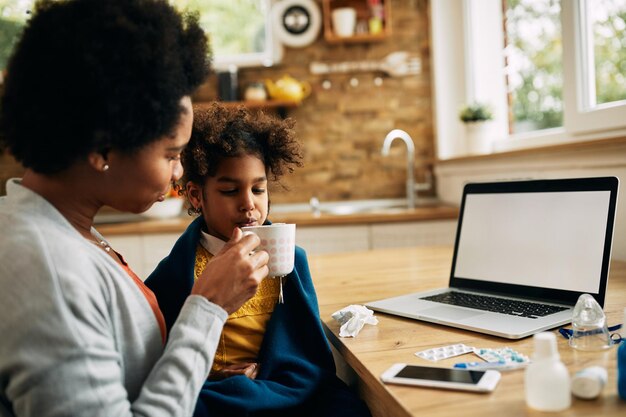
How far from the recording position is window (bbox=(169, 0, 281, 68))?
3822 mm

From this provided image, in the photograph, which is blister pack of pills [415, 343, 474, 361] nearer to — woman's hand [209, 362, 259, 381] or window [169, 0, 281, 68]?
woman's hand [209, 362, 259, 381]

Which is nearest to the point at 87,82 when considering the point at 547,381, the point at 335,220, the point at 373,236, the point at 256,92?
the point at 547,381

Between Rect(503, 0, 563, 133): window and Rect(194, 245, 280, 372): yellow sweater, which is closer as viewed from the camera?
Rect(194, 245, 280, 372): yellow sweater

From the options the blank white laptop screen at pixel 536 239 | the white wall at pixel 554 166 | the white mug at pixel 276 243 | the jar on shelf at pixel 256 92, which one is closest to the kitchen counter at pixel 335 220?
the white wall at pixel 554 166

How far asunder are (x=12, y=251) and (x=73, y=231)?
89 mm

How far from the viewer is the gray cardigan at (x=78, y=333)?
0.69 m

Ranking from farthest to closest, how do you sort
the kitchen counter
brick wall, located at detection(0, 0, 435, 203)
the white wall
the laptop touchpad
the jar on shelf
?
brick wall, located at detection(0, 0, 435, 203) → the jar on shelf → the kitchen counter → the white wall → the laptop touchpad

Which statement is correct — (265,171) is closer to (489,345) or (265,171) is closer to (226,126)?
(226,126)

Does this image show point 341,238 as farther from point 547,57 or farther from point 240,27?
point 240,27

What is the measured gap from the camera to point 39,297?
71cm

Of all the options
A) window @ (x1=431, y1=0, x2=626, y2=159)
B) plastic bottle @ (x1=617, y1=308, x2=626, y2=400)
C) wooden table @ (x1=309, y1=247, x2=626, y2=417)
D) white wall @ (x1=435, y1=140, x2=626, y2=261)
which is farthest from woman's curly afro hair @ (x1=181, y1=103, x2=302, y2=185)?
window @ (x1=431, y1=0, x2=626, y2=159)

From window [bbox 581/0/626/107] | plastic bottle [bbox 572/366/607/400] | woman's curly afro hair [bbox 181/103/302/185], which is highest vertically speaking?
window [bbox 581/0/626/107]

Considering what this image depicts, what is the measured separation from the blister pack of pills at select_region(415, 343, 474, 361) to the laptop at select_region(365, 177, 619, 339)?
0.09 metres

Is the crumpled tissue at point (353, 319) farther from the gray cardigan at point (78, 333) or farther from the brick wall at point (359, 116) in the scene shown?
the brick wall at point (359, 116)
